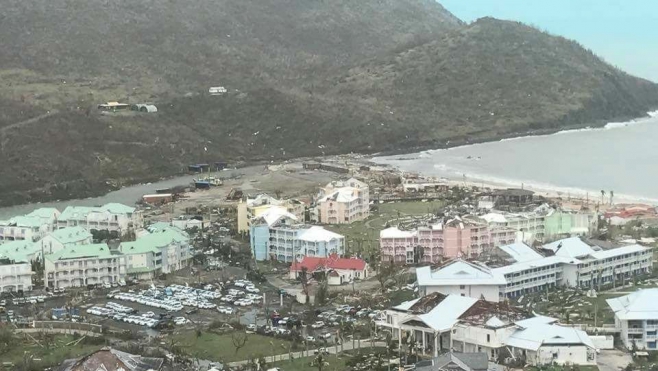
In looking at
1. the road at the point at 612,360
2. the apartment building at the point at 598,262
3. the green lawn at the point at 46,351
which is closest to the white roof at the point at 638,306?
the road at the point at 612,360

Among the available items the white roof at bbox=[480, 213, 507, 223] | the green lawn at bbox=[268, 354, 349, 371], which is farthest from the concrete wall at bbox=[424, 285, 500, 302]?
the white roof at bbox=[480, 213, 507, 223]

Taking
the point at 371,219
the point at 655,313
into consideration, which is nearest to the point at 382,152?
the point at 371,219

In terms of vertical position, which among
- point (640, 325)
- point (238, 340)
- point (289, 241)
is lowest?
point (238, 340)

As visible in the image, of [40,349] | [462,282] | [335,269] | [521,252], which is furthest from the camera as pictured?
[335,269]

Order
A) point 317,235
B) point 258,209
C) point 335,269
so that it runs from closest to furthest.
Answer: point 335,269
point 317,235
point 258,209

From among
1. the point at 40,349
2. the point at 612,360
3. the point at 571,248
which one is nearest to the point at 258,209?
the point at 571,248

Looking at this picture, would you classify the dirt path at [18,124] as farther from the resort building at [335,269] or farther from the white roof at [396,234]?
the resort building at [335,269]

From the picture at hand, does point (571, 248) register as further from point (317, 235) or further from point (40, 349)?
point (40, 349)
